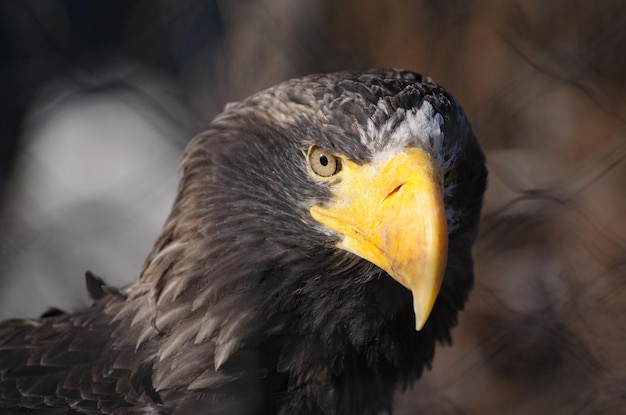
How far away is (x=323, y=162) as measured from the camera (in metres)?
1.37

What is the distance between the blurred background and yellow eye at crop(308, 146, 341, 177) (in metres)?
1.28

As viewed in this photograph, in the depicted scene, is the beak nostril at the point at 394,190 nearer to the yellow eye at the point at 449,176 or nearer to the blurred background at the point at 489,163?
the yellow eye at the point at 449,176

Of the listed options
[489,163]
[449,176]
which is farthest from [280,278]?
[489,163]

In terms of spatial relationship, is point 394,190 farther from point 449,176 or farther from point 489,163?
point 489,163

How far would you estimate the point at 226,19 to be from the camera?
8.96 ft

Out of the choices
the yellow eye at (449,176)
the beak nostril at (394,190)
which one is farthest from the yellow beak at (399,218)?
the yellow eye at (449,176)

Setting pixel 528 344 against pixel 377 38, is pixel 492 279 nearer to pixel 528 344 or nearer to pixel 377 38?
pixel 528 344

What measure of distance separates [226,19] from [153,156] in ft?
1.76

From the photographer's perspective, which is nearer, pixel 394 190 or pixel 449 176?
pixel 394 190

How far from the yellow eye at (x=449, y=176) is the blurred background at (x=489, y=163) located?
1.27 metres

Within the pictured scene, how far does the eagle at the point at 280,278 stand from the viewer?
1.35 metres

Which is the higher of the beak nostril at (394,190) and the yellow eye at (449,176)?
the beak nostril at (394,190)

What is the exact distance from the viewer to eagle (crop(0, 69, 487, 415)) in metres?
1.35

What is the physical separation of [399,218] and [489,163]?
1736 millimetres
